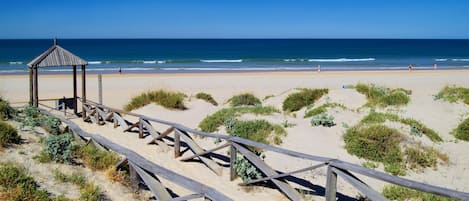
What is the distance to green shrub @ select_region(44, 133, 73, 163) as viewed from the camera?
6.57 m

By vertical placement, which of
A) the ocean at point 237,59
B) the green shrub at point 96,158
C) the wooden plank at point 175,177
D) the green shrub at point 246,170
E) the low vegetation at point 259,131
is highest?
the ocean at point 237,59

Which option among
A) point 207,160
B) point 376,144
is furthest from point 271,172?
point 376,144

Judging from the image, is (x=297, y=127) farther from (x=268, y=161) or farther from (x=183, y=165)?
(x=183, y=165)

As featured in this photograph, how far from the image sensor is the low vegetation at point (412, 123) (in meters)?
10.2

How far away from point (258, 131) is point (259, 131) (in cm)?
2

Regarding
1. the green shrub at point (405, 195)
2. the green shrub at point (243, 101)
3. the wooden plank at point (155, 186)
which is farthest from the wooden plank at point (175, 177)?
the green shrub at point (243, 101)

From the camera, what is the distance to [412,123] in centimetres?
1063

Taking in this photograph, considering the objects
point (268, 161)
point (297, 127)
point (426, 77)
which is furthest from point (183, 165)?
point (426, 77)

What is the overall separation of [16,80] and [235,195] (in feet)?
82.4

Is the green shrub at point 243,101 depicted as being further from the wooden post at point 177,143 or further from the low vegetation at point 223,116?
the wooden post at point 177,143

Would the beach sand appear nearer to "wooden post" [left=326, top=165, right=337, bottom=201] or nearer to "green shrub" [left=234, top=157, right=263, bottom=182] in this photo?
"green shrub" [left=234, top=157, right=263, bottom=182]

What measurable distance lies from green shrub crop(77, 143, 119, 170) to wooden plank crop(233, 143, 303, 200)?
2161 millimetres

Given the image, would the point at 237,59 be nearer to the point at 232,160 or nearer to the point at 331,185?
the point at 232,160

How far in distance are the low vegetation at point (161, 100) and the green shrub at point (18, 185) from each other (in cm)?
967
